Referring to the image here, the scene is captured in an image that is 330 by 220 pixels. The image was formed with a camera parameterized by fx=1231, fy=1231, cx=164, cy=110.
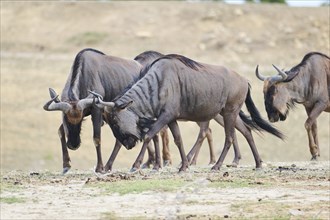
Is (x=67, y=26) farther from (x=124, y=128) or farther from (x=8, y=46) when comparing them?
(x=124, y=128)

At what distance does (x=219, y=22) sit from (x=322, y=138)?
1341 centimetres

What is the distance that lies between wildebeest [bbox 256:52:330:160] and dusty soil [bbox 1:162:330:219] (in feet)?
14.2

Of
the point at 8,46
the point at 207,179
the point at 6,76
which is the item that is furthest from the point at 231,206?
the point at 8,46

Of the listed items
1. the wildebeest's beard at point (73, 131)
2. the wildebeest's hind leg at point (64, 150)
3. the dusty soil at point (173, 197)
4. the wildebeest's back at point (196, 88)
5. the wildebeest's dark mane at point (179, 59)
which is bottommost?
the dusty soil at point (173, 197)

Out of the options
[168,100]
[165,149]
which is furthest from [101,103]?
[165,149]

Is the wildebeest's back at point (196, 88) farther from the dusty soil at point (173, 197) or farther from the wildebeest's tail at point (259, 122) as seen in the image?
the wildebeest's tail at point (259, 122)

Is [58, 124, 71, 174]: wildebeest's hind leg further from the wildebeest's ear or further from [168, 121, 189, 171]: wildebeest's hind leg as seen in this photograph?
[168, 121, 189, 171]: wildebeest's hind leg

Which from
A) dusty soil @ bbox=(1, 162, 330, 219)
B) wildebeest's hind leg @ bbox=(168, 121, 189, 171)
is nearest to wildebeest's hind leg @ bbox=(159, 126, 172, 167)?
wildebeest's hind leg @ bbox=(168, 121, 189, 171)

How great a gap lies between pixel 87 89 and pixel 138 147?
13.9 m

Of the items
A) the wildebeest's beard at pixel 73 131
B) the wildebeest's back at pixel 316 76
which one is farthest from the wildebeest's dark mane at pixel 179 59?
the wildebeest's back at pixel 316 76

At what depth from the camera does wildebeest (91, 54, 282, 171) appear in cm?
1666

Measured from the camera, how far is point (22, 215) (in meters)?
12.8

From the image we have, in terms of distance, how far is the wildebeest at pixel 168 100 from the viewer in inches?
656

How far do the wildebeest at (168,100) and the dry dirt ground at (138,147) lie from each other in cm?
66
